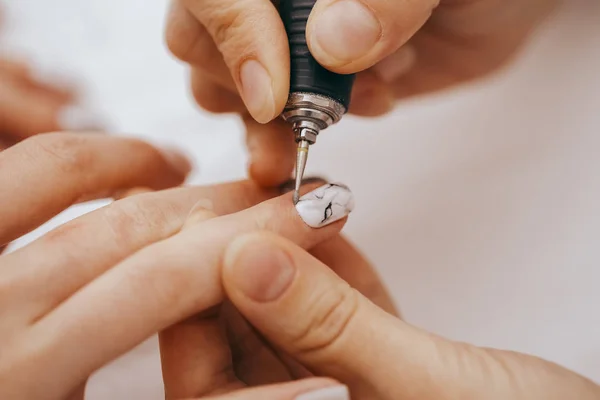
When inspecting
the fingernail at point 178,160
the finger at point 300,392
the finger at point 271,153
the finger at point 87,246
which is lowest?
the fingernail at point 178,160

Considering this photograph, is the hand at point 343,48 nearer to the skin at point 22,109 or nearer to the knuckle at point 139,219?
the knuckle at point 139,219

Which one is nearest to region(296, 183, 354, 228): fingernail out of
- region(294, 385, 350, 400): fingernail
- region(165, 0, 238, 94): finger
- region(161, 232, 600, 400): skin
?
region(161, 232, 600, 400): skin

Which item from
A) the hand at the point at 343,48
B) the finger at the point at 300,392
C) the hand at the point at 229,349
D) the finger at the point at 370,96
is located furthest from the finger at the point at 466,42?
the finger at the point at 300,392

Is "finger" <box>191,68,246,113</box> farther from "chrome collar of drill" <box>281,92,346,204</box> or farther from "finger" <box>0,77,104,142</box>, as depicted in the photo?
"chrome collar of drill" <box>281,92,346,204</box>

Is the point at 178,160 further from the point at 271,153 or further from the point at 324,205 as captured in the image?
the point at 324,205

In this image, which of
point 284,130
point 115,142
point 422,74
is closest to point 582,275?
point 422,74

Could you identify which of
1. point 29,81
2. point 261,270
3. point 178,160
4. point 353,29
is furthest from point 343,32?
point 29,81
